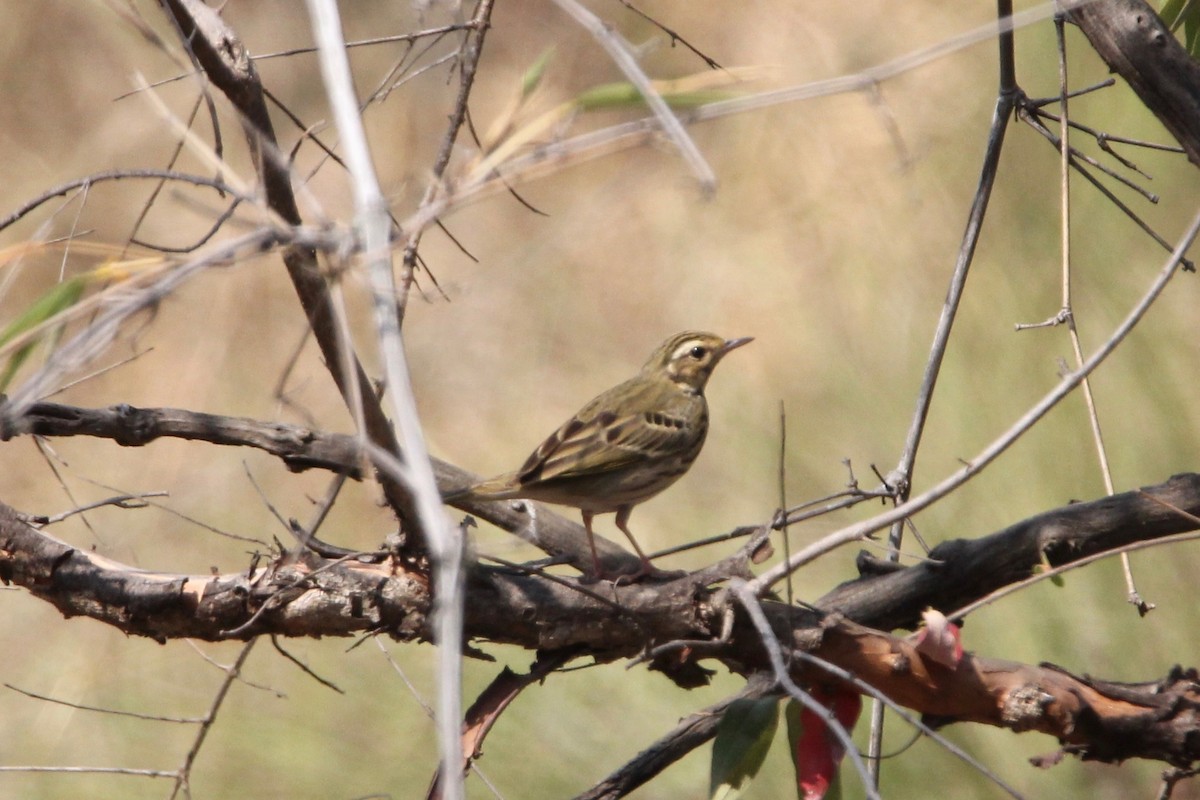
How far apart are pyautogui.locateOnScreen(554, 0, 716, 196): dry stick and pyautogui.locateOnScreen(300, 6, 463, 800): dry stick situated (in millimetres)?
322

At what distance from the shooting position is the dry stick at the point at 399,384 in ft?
4.16

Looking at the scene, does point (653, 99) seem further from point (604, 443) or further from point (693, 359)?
point (693, 359)

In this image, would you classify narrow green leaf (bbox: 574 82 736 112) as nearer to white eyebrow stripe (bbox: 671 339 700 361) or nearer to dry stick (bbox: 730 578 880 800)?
dry stick (bbox: 730 578 880 800)

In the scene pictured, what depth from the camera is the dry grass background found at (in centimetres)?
457

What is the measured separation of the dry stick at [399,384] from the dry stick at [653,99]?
0.32 metres

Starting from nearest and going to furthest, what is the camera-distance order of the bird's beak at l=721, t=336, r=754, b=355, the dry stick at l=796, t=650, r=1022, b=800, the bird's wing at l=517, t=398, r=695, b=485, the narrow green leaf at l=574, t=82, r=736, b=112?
the narrow green leaf at l=574, t=82, r=736, b=112
the dry stick at l=796, t=650, r=1022, b=800
the bird's wing at l=517, t=398, r=695, b=485
the bird's beak at l=721, t=336, r=754, b=355

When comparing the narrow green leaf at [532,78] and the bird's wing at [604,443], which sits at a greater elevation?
the bird's wing at [604,443]

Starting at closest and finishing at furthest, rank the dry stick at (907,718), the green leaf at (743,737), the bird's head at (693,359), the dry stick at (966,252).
→ the dry stick at (907,718) → the green leaf at (743,737) → the dry stick at (966,252) → the bird's head at (693,359)

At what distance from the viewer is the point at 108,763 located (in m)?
5.27

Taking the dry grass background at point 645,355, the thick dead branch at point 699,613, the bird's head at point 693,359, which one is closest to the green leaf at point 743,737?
the thick dead branch at point 699,613

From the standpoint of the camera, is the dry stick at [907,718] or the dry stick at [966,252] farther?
the dry stick at [966,252]

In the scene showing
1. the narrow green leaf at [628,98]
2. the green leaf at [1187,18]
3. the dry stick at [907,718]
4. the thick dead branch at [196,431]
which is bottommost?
the dry stick at [907,718]

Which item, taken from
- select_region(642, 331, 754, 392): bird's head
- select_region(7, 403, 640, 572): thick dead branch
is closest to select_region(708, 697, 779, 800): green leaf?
select_region(7, 403, 640, 572): thick dead branch

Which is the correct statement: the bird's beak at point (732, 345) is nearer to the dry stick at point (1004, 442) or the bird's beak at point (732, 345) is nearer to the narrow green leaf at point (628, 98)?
the dry stick at point (1004, 442)
